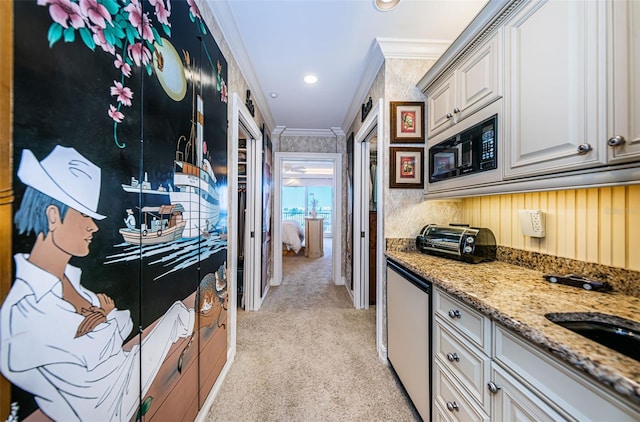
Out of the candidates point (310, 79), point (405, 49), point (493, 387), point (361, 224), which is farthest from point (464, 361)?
point (310, 79)

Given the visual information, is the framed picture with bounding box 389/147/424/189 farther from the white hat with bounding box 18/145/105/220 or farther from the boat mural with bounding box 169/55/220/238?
the white hat with bounding box 18/145/105/220

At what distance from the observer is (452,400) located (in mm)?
1097

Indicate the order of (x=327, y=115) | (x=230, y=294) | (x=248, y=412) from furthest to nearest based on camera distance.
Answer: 1. (x=327, y=115)
2. (x=230, y=294)
3. (x=248, y=412)

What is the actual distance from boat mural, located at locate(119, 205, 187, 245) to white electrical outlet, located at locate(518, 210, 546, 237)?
184 centimetres

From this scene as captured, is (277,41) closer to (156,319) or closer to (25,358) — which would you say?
(156,319)

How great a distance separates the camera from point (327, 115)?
11.5 feet

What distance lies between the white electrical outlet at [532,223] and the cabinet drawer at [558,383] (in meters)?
0.78

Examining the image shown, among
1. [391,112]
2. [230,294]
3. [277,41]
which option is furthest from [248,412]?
[277,41]

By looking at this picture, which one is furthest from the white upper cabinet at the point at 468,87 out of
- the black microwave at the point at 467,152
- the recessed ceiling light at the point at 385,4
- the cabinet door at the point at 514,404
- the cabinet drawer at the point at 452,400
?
the cabinet drawer at the point at 452,400

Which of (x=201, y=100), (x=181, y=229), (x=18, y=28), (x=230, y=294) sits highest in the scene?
(x=201, y=100)

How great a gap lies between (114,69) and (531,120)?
5.32 feet

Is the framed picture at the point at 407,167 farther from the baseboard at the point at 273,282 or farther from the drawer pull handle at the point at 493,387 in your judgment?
the baseboard at the point at 273,282

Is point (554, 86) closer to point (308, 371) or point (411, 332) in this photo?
point (411, 332)

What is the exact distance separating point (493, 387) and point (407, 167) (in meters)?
1.51
